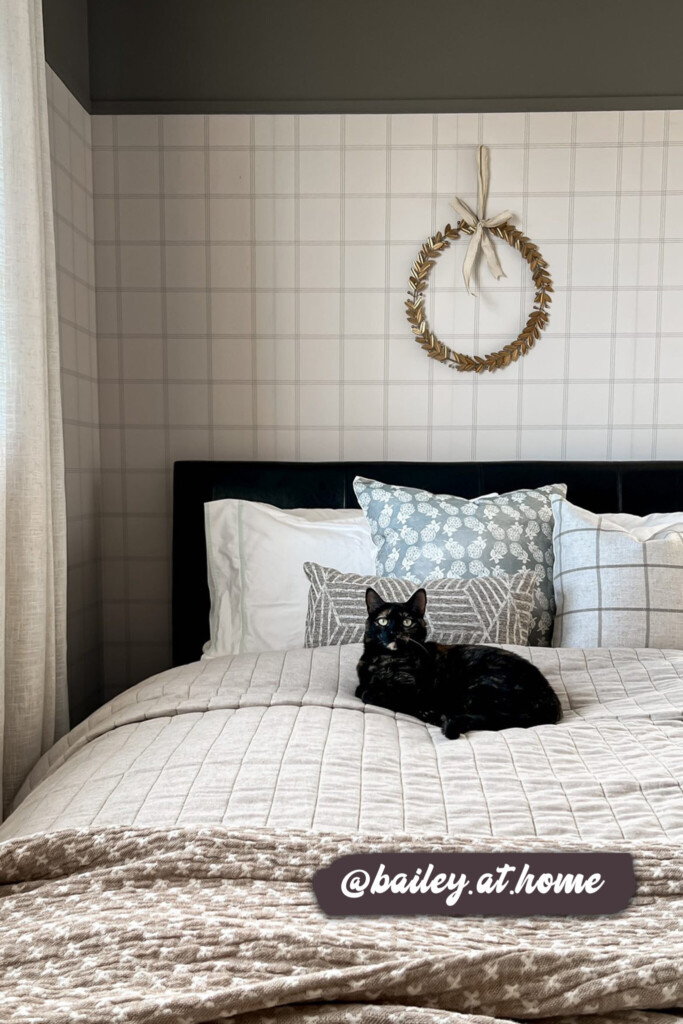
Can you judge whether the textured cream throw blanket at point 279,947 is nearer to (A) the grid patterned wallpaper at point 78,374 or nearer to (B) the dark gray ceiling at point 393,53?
(A) the grid patterned wallpaper at point 78,374

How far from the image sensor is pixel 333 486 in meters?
2.67

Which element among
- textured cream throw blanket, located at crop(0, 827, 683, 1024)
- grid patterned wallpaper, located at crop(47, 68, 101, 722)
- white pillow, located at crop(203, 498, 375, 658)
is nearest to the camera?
textured cream throw blanket, located at crop(0, 827, 683, 1024)

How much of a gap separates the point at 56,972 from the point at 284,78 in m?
2.68

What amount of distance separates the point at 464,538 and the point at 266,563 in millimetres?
577

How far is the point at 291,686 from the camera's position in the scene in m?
1.75

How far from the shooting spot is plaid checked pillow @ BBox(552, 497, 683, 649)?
2059 mm

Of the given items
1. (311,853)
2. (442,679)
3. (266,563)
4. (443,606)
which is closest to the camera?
(311,853)

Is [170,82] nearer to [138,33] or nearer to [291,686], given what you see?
[138,33]

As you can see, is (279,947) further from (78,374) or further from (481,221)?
(481,221)

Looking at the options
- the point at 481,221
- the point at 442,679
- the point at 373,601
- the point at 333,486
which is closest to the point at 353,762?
the point at 442,679

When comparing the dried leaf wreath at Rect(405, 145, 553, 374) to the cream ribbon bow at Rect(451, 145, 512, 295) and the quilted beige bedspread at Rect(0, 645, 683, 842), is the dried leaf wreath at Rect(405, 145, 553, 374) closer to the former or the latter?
the cream ribbon bow at Rect(451, 145, 512, 295)

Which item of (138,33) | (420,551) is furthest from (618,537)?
(138,33)

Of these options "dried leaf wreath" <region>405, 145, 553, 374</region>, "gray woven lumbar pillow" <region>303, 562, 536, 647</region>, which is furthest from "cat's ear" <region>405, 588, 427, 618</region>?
"dried leaf wreath" <region>405, 145, 553, 374</region>

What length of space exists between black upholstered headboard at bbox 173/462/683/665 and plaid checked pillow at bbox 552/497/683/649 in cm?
42
